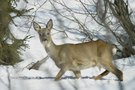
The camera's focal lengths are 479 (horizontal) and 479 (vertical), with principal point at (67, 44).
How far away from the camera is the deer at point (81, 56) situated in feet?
33.5

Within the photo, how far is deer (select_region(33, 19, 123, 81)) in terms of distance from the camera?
10203mm

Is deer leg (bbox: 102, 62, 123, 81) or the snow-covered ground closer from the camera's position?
the snow-covered ground

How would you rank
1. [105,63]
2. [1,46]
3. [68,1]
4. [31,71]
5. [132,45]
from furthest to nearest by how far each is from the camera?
[68,1]
[132,45]
[1,46]
[31,71]
[105,63]

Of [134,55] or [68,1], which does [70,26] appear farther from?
[134,55]

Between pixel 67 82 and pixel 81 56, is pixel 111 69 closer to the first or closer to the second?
pixel 81 56

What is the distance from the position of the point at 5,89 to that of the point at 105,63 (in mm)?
2379

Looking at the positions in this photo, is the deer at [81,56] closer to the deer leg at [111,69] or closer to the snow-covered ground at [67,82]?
the deer leg at [111,69]

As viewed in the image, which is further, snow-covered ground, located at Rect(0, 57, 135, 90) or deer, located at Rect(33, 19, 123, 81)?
deer, located at Rect(33, 19, 123, 81)

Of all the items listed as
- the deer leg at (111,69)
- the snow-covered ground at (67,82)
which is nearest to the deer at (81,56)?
the deer leg at (111,69)

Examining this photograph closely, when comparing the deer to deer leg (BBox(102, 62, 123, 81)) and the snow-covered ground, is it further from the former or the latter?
the snow-covered ground

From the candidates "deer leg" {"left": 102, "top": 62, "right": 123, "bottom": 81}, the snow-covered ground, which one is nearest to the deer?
"deer leg" {"left": 102, "top": 62, "right": 123, "bottom": 81}

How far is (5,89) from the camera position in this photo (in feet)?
29.3

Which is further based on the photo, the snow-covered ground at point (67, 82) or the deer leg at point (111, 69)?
the deer leg at point (111, 69)

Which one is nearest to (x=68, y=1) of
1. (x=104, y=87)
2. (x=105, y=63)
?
(x=105, y=63)
